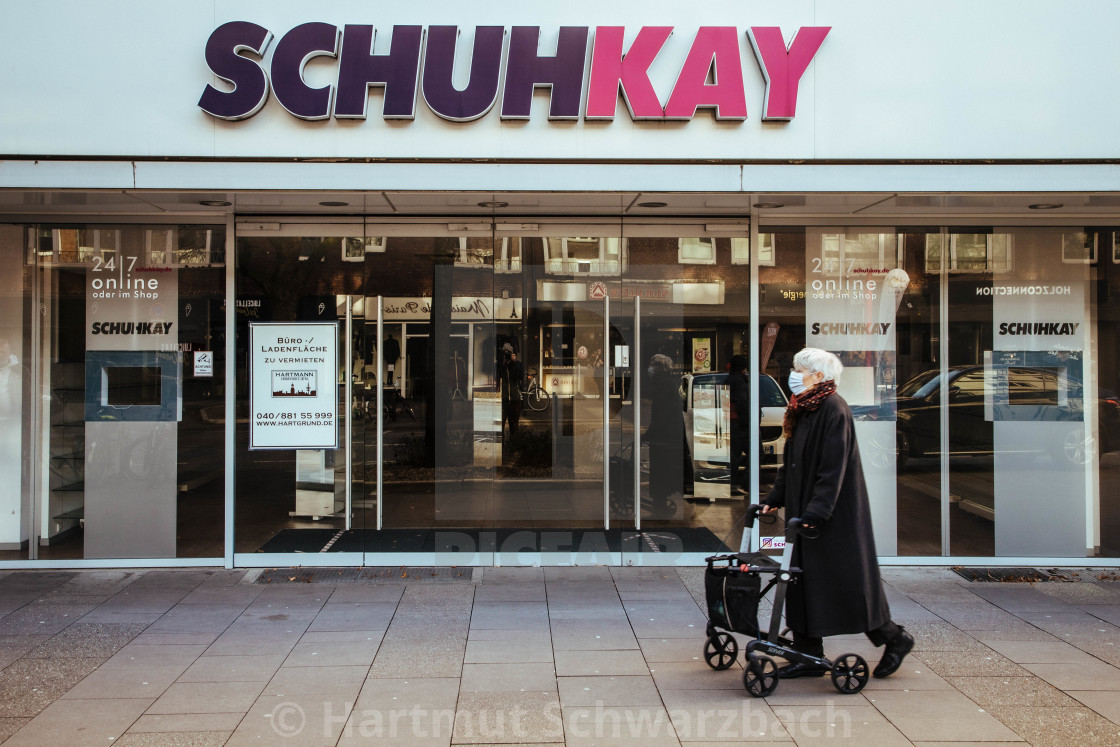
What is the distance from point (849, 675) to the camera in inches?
176

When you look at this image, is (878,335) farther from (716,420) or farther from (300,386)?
(300,386)

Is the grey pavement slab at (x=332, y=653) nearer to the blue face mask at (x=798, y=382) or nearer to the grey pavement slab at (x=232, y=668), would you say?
the grey pavement slab at (x=232, y=668)

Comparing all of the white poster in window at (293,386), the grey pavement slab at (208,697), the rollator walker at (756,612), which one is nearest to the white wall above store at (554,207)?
the white poster in window at (293,386)

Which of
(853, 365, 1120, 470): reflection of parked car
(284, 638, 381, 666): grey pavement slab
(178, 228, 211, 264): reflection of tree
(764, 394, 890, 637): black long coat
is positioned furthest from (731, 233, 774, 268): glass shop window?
(178, 228, 211, 264): reflection of tree

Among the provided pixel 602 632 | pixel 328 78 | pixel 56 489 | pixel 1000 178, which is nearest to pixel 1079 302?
pixel 1000 178

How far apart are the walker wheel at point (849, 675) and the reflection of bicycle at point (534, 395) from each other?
3.80 metres

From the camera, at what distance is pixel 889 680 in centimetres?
473

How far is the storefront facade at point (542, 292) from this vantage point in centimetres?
634

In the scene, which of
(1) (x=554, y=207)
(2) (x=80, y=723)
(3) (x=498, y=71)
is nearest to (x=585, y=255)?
(1) (x=554, y=207)

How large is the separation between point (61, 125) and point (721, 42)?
203 inches

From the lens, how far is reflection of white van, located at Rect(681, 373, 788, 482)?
7480 millimetres

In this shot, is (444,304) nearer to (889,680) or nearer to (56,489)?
(56,489)

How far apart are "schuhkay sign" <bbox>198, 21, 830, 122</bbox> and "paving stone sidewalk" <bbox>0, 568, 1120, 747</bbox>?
12.5ft

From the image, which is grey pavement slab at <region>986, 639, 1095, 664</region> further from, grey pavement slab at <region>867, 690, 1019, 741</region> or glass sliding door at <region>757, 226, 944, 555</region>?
glass sliding door at <region>757, 226, 944, 555</region>
